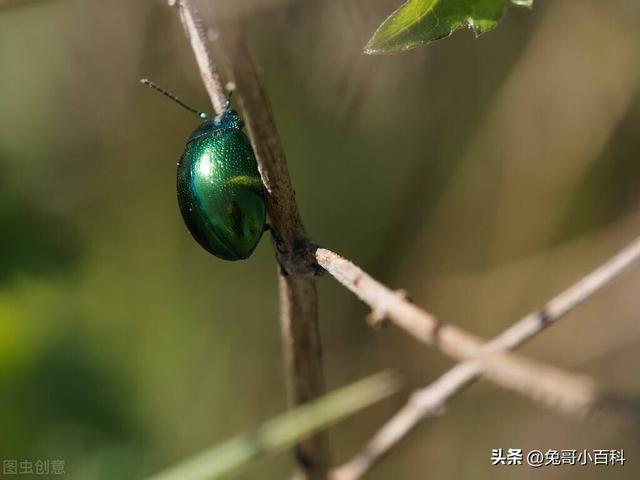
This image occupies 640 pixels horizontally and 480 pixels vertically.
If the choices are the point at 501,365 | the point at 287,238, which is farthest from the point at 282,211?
the point at 501,365

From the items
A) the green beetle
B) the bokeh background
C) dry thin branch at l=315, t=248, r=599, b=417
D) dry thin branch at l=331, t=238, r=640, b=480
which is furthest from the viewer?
the bokeh background

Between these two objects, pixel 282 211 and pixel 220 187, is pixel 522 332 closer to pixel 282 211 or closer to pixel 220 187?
pixel 282 211

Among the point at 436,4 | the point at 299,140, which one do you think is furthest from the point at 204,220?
the point at 299,140

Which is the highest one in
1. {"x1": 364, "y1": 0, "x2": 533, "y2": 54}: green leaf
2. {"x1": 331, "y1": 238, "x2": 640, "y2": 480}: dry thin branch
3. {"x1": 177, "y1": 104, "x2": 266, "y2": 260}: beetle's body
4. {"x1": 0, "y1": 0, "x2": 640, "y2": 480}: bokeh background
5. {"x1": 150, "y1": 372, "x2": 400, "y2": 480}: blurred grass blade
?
{"x1": 0, "y1": 0, "x2": 640, "y2": 480}: bokeh background

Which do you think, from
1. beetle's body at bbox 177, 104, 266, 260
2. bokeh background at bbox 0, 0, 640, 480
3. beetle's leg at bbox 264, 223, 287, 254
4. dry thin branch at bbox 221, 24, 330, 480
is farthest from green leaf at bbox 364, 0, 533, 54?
bokeh background at bbox 0, 0, 640, 480

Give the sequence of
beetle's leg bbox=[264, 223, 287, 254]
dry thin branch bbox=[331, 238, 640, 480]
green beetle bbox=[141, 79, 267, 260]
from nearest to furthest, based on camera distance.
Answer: dry thin branch bbox=[331, 238, 640, 480], beetle's leg bbox=[264, 223, 287, 254], green beetle bbox=[141, 79, 267, 260]

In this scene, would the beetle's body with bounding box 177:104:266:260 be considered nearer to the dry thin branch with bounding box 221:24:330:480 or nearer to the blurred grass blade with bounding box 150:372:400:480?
the dry thin branch with bounding box 221:24:330:480
